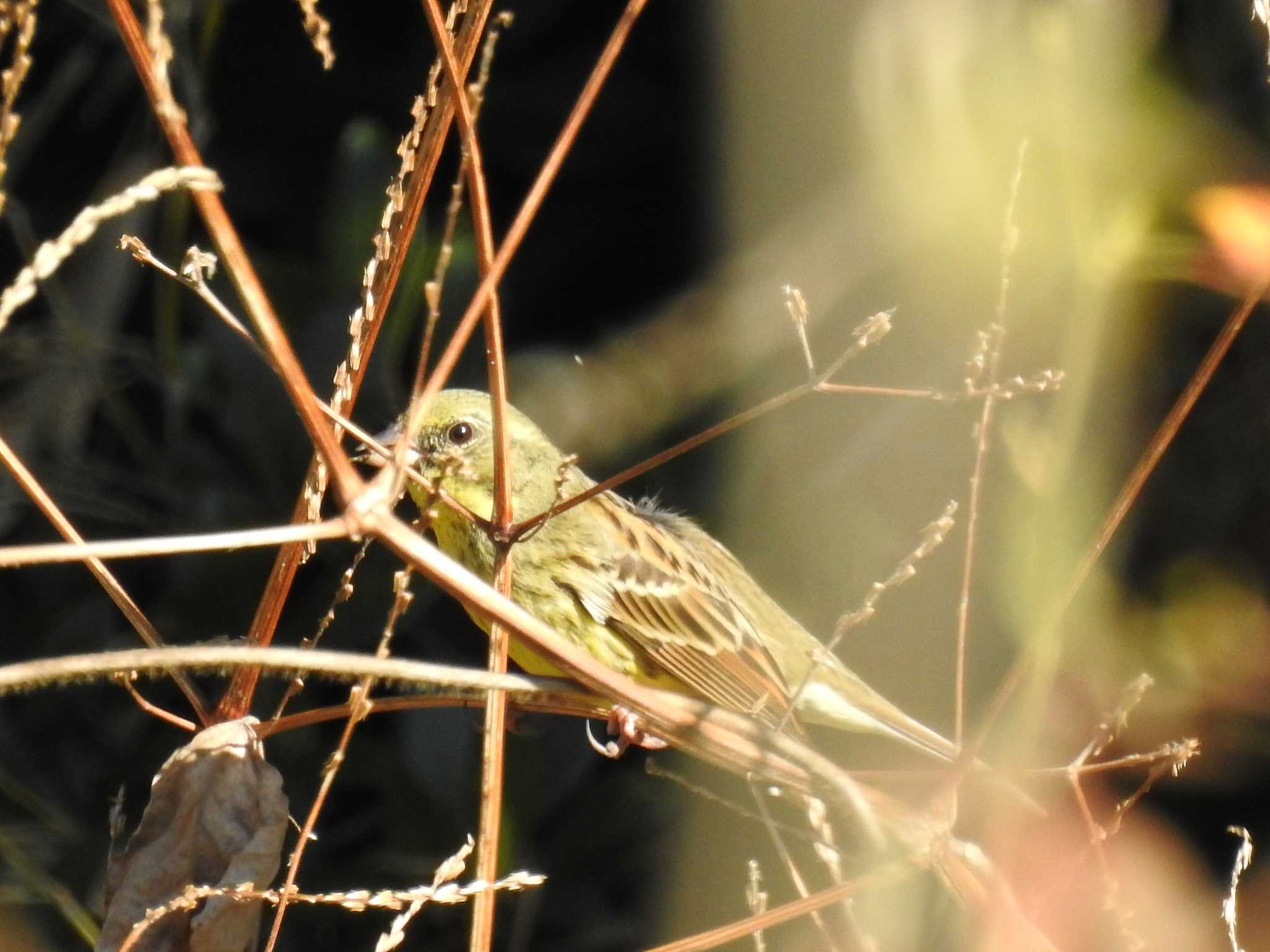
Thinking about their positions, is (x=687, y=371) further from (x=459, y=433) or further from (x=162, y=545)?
(x=162, y=545)

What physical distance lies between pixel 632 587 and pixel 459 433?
0.49 m

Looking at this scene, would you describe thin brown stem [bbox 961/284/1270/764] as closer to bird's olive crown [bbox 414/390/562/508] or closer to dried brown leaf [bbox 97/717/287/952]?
dried brown leaf [bbox 97/717/287/952]

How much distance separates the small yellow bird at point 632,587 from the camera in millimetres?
2789

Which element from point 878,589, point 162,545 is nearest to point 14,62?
point 162,545

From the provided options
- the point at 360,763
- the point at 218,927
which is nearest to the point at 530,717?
the point at 360,763

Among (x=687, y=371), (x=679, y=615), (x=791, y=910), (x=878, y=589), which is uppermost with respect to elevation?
(x=878, y=589)

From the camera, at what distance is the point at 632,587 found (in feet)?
9.86

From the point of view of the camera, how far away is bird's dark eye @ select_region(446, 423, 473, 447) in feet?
9.04

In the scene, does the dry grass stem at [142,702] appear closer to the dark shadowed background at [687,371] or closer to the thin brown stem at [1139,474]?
the thin brown stem at [1139,474]

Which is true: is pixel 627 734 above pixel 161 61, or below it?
below

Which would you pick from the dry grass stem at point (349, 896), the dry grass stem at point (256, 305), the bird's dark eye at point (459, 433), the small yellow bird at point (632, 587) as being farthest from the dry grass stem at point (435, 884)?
the bird's dark eye at point (459, 433)

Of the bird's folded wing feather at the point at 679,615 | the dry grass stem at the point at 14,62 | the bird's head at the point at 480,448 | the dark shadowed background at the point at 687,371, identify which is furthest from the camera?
the bird's folded wing feather at the point at 679,615

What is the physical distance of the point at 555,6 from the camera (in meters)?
3.40

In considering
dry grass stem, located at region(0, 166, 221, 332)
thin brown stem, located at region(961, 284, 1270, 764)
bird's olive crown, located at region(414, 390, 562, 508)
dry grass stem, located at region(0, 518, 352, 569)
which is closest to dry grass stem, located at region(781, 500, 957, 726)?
thin brown stem, located at region(961, 284, 1270, 764)
